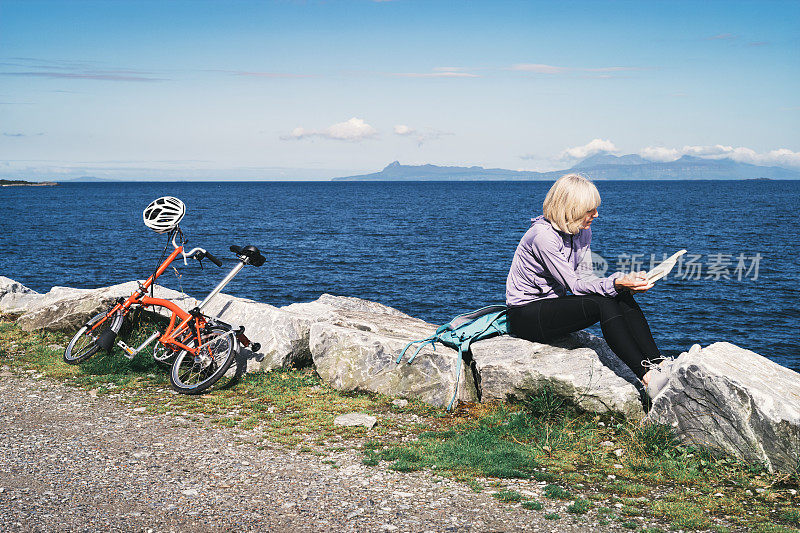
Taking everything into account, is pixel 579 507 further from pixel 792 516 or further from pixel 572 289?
pixel 572 289

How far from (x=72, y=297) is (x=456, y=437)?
876cm

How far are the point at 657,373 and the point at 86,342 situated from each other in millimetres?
8908

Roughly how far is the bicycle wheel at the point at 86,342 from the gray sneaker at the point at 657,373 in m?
8.08

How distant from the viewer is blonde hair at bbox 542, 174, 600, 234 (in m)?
7.36

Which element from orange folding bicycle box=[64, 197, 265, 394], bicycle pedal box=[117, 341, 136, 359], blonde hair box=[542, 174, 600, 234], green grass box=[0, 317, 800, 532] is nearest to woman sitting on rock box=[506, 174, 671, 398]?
blonde hair box=[542, 174, 600, 234]

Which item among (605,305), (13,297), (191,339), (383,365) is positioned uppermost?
(605,305)

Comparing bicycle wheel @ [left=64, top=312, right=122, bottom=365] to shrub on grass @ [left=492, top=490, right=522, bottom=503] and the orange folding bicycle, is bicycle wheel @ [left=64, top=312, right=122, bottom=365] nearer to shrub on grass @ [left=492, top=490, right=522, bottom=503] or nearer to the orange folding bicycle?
the orange folding bicycle

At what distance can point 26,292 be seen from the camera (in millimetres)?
16297

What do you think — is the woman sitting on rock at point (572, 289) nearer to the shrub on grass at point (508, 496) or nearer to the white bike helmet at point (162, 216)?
the shrub on grass at point (508, 496)

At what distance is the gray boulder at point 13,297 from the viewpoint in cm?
1445

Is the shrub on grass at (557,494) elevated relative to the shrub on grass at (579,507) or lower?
lower

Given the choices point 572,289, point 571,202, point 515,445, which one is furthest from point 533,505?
point 571,202

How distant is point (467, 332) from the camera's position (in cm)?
877

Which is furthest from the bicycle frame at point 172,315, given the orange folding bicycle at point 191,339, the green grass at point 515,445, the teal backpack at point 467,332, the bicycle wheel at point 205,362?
the teal backpack at point 467,332
